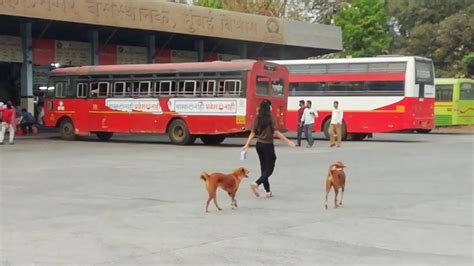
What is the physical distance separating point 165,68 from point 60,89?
5612mm

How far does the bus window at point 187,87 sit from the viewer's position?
2552 centimetres

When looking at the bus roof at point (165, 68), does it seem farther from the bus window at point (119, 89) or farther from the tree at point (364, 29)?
the tree at point (364, 29)

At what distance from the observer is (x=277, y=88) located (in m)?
25.7

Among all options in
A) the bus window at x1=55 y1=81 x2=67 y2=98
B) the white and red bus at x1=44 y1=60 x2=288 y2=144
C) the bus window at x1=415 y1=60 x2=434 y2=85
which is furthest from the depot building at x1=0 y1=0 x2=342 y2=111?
the bus window at x1=415 y1=60 x2=434 y2=85

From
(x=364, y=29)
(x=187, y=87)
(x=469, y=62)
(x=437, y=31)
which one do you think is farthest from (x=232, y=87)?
(x=437, y=31)

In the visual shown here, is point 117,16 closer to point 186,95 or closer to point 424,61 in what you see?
point 186,95

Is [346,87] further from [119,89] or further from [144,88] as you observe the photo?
[119,89]

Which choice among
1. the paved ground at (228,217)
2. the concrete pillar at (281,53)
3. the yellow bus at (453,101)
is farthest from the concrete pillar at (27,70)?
the yellow bus at (453,101)

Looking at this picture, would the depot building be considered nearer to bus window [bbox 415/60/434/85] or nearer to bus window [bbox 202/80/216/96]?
bus window [bbox 202/80/216/96]

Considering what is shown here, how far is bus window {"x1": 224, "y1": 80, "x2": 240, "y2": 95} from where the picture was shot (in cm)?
2447

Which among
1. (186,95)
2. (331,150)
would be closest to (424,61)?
(331,150)

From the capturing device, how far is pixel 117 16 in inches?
1212

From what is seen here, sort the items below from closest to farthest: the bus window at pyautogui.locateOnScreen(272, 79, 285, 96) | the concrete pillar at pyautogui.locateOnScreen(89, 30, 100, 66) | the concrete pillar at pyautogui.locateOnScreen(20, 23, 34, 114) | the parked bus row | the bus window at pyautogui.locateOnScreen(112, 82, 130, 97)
Result: the parked bus row, the bus window at pyautogui.locateOnScreen(272, 79, 285, 96), the bus window at pyautogui.locateOnScreen(112, 82, 130, 97), the concrete pillar at pyautogui.locateOnScreen(20, 23, 34, 114), the concrete pillar at pyautogui.locateOnScreen(89, 30, 100, 66)

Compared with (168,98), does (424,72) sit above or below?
above
